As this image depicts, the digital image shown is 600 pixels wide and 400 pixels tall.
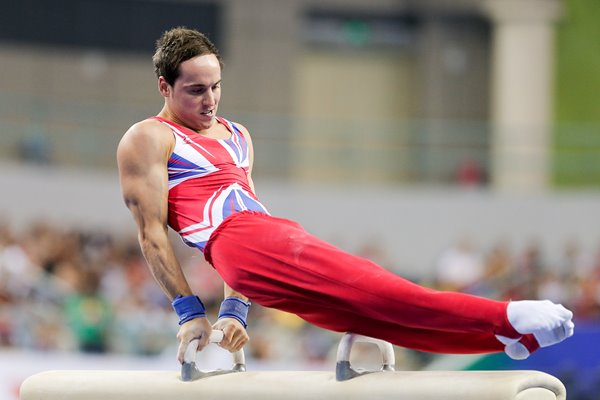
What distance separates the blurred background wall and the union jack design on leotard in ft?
22.9

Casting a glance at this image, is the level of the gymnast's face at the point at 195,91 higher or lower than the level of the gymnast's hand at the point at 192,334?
higher

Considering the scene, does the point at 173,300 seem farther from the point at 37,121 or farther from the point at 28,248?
the point at 37,121

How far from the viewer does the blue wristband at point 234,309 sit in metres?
3.74

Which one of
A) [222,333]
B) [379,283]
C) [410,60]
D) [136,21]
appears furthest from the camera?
[410,60]

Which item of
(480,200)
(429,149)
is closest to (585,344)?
(480,200)

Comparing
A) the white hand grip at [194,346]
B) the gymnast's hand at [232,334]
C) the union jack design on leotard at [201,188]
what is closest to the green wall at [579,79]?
the union jack design on leotard at [201,188]

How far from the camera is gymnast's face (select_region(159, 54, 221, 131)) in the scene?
3705 mm

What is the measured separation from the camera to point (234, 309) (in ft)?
12.3

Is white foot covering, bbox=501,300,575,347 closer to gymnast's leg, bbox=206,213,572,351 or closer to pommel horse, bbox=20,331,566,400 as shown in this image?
gymnast's leg, bbox=206,213,572,351

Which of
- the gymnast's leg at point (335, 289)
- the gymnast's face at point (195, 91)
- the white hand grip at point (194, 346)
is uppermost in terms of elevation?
the gymnast's face at point (195, 91)

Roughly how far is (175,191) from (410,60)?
41.4 ft

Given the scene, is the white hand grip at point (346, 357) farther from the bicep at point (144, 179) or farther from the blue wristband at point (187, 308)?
the bicep at point (144, 179)

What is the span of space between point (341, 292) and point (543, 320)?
64 centimetres

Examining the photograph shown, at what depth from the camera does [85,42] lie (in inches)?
571
